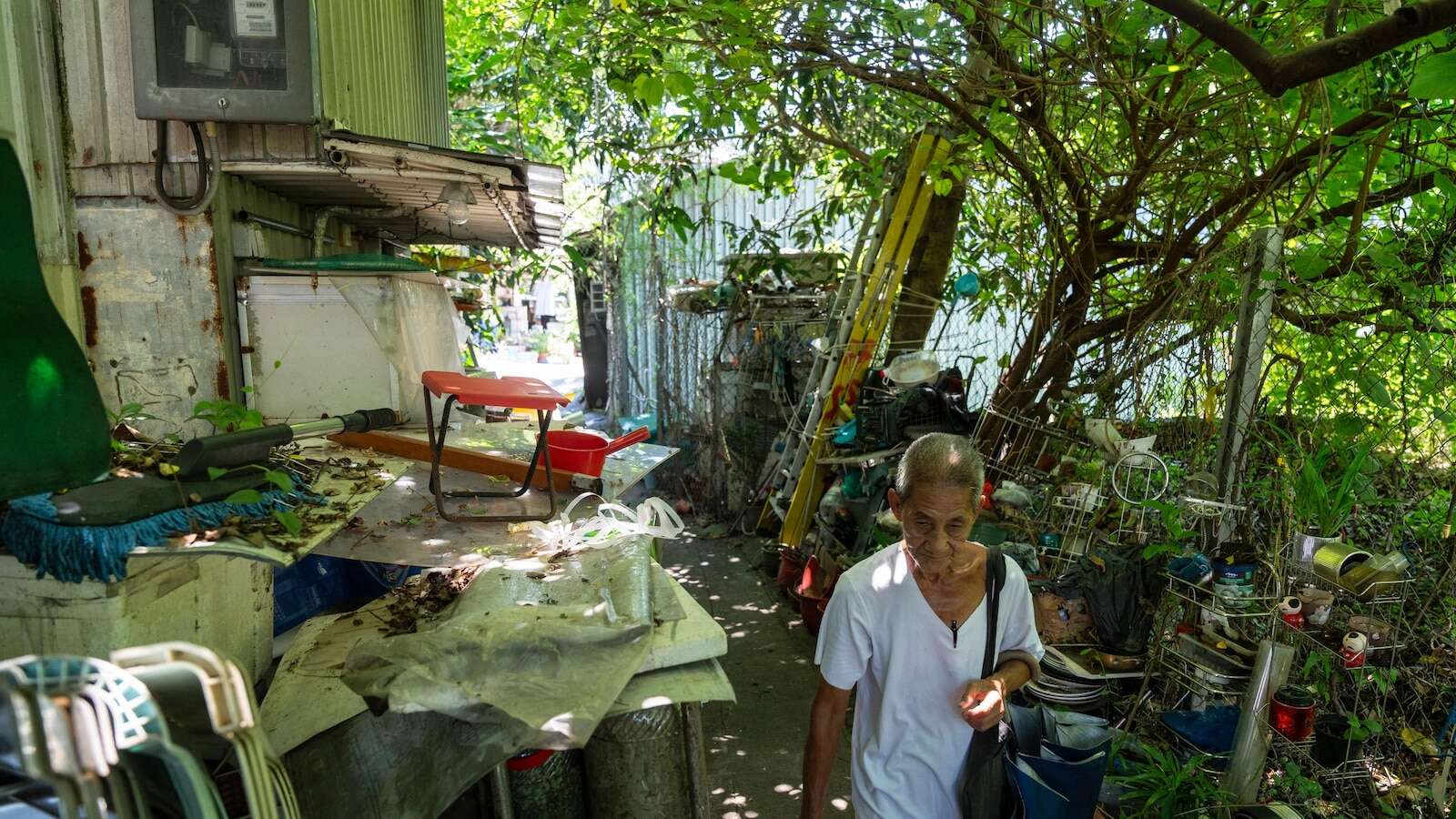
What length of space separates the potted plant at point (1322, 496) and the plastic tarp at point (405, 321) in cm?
456

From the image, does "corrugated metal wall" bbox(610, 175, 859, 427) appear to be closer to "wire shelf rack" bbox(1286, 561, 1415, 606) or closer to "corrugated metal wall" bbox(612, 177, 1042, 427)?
"corrugated metal wall" bbox(612, 177, 1042, 427)

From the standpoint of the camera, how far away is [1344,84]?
4266 millimetres

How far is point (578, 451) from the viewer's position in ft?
13.4

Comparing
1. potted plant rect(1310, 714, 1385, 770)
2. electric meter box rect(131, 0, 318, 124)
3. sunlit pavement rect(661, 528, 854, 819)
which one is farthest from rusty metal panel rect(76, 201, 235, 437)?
potted plant rect(1310, 714, 1385, 770)

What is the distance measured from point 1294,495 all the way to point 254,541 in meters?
4.04

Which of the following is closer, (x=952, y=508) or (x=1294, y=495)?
(x=952, y=508)

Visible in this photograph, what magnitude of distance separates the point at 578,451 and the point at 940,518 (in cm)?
225

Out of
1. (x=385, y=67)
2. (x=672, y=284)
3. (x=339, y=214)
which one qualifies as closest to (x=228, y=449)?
(x=339, y=214)

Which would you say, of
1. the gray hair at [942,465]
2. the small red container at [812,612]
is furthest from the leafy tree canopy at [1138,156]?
the small red container at [812,612]

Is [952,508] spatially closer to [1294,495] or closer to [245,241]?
[1294,495]

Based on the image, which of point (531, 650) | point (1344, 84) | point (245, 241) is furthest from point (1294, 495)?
point (245, 241)

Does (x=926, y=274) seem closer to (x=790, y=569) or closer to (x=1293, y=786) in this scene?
(x=790, y=569)

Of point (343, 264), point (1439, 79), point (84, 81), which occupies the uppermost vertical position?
point (84, 81)

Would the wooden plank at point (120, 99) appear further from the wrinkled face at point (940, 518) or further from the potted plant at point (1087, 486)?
the potted plant at point (1087, 486)
